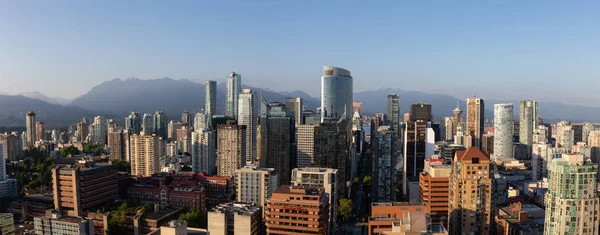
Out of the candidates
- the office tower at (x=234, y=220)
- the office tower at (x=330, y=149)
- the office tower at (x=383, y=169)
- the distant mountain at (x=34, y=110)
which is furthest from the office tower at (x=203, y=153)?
the distant mountain at (x=34, y=110)

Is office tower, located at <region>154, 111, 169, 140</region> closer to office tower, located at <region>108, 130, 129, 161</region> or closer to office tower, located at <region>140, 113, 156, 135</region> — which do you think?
office tower, located at <region>140, 113, 156, 135</region>

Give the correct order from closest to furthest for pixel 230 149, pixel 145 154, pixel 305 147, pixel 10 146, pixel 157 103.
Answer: pixel 230 149 → pixel 305 147 → pixel 145 154 → pixel 10 146 → pixel 157 103

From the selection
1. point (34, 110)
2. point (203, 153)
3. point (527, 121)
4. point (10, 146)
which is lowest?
point (203, 153)

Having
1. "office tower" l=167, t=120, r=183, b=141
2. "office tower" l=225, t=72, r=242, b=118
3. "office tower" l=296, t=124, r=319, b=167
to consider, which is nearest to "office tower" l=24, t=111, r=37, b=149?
"office tower" l=167, t=120, r=183, b=141

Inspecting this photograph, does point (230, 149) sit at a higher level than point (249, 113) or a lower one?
lower

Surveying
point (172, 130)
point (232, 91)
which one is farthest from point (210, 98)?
point (172, 130)

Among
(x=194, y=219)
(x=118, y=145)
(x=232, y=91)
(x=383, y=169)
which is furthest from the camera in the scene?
(x=232, y=91)

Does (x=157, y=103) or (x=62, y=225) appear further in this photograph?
(x=157, y=103)

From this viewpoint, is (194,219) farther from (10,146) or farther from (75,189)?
(10,146)
